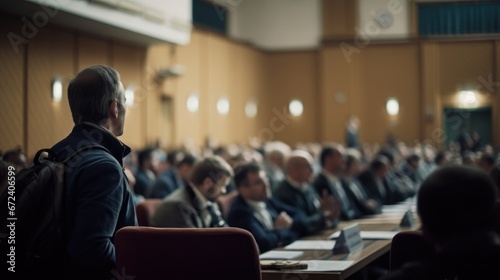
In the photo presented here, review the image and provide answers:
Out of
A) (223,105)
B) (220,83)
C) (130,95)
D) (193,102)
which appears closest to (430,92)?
(223,105)

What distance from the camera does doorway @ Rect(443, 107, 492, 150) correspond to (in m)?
22.0

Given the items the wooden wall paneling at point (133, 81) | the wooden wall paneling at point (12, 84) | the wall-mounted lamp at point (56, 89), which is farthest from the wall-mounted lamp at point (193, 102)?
the wooden wall paneling at point (12, 84)

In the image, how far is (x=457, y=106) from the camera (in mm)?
22844

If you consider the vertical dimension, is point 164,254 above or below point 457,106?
below

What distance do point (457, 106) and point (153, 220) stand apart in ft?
61.6

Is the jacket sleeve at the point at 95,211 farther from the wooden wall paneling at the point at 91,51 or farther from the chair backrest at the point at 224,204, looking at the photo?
the wooden wall paneling at the point at 91,51

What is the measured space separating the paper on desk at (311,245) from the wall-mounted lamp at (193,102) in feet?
43.3

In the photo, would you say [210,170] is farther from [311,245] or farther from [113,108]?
[113,108]

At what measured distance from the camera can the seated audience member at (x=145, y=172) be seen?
10.4 meters

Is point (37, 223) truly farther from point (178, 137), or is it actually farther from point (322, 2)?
point (322, 2)

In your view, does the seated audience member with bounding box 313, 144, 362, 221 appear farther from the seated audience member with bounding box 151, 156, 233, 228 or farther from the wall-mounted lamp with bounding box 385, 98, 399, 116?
the wall-mounted lamp with bounding box 385, 98, 399, 116

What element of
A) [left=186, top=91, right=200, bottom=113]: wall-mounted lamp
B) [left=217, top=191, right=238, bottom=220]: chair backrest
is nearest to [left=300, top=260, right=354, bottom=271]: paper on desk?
[left=217, top=191, right=238, bottom=220]: chair backrest

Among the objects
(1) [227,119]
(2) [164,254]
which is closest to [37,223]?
(2) [164,254]

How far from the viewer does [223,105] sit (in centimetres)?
2027
